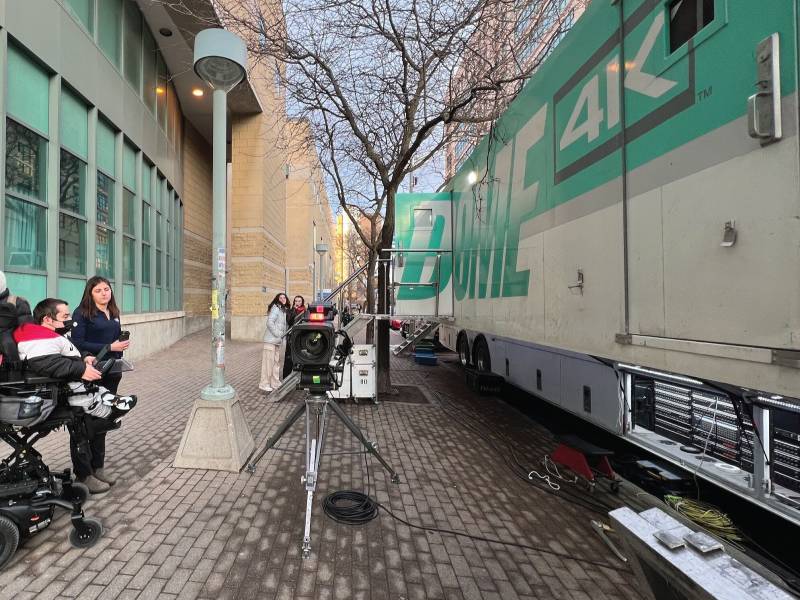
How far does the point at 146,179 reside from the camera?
1102 cm

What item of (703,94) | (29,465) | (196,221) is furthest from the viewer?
(196,221)

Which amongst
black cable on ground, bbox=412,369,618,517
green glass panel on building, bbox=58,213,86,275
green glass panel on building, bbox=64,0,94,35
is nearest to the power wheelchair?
black cable on ground, bbox=412,369,618,517

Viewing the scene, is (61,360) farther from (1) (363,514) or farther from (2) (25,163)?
(2) (25,163)

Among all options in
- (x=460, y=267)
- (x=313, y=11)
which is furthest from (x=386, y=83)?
(x=460, y=267)

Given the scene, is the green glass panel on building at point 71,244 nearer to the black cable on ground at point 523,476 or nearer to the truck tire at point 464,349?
the black cable on ground at point 523,476

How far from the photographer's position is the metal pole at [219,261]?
383 centimetres

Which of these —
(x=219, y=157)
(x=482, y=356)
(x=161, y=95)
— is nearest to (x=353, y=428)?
(x=219, y=157)

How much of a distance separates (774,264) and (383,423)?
4.56 m

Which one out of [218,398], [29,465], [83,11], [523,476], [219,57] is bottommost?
[523,476]

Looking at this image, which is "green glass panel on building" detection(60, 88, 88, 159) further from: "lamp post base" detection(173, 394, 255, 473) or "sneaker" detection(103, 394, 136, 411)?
"sneaker" detection(103, 394, 136, 411)

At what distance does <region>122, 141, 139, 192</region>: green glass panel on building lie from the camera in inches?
381

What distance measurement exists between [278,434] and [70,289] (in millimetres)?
6903

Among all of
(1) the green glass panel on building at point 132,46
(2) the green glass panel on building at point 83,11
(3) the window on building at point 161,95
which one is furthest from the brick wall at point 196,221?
(2) the green glass panel on building at point 83,11

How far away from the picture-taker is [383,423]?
5.59 metres
